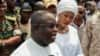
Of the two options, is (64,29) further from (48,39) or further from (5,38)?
(48,39)

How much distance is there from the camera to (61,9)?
6.75m

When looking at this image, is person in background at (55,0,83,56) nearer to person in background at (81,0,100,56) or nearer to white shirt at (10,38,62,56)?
person in background at (81,0,100,56)

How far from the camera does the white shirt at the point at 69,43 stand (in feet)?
21.2

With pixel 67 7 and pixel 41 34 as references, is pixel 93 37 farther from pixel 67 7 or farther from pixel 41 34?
pixel 41 34

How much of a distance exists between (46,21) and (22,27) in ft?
11.9

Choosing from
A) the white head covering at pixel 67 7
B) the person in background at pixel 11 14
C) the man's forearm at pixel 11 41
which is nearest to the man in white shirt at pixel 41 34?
the man's forearm at pixel 11 41

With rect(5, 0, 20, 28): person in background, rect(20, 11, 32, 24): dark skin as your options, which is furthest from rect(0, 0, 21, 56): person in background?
rect(20, 11, 32, 24): dark skin

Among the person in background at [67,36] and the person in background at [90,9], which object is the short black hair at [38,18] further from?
the person in background at [90,9]

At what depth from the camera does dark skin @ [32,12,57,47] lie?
16.1ft

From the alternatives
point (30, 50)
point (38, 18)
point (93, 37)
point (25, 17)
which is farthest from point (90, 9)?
point (30, 50)

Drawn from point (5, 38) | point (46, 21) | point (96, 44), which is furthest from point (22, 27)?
point (46, 21)

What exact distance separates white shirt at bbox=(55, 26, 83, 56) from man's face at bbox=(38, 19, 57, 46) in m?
1.51

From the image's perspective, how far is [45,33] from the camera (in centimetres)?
494

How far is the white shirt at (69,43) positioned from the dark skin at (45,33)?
1.51 meters
